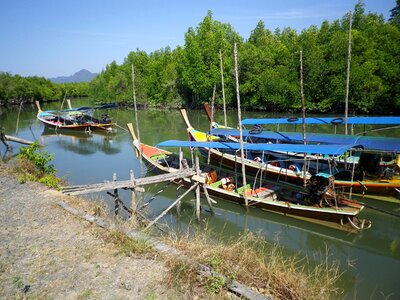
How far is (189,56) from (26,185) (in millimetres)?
43964

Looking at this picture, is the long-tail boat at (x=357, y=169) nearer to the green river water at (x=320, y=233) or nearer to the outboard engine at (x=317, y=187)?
the green river water at (x=320, y=233)

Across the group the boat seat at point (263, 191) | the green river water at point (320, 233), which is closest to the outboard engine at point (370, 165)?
the green river water at point (320, 233)

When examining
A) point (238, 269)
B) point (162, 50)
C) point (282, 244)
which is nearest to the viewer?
point (238, 269)

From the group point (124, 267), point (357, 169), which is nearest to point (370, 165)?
point (357, 169)

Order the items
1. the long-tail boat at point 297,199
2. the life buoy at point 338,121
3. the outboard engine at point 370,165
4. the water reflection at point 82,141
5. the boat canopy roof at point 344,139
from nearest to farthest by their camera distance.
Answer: the long-tail boat at point 297,199 < the boat canopy roof at point 344,139 < the outboard engine at point 370,165 < the life buoy at point 338,121 < the water reflection at point 82,141

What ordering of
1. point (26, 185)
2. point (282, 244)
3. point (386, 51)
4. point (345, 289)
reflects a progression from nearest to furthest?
point (345, 289) → point (282, 244) → point (26, 185) → point (386, 51)

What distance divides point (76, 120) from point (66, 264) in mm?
30627

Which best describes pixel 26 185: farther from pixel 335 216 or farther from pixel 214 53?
pixel 214 53

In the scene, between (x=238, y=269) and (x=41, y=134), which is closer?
(x=238, y=269)

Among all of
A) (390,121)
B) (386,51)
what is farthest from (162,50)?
(390,121)

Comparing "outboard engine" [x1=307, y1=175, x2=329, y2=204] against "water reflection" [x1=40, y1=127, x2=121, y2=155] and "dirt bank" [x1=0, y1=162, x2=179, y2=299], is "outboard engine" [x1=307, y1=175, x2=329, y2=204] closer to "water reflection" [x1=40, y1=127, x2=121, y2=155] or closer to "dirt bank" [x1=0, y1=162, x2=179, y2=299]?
"dirt bank" [x1=0, y1=162, x2=179, y2=299]

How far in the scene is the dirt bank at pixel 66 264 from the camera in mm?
5285

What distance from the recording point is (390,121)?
610 inches

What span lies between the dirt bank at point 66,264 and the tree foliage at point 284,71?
105ft
